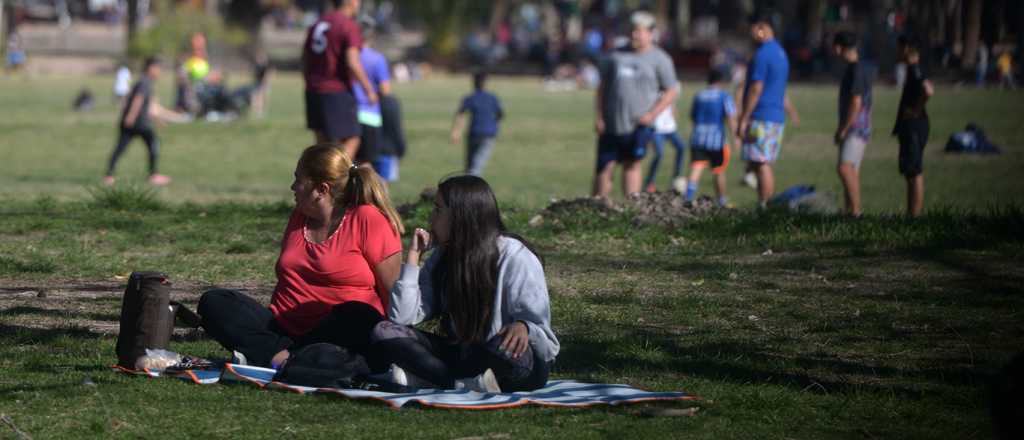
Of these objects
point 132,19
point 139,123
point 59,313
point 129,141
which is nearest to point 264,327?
point 59,313

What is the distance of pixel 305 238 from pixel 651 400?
1662 millimetres

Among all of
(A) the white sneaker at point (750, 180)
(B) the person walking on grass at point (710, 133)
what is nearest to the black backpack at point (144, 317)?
(B) the person walking on grass at point (710, 133)

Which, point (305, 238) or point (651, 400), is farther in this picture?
point (305, 238)

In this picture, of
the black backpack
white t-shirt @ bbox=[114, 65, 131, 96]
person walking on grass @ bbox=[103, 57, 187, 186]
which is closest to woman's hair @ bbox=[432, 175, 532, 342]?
the black backpack

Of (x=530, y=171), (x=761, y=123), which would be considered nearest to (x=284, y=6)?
(x=530, y=171)

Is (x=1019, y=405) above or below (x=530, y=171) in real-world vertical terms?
above

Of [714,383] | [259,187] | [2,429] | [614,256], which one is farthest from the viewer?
[259,187]

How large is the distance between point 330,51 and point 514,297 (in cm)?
636

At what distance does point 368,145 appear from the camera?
12227mm

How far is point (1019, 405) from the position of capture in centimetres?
368

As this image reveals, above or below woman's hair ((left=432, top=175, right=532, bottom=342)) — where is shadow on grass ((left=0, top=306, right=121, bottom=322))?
below

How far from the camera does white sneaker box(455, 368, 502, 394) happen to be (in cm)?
549

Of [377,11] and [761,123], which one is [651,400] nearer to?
[761,123]

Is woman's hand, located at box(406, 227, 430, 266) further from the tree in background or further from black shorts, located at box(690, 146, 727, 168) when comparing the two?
the tree in background
